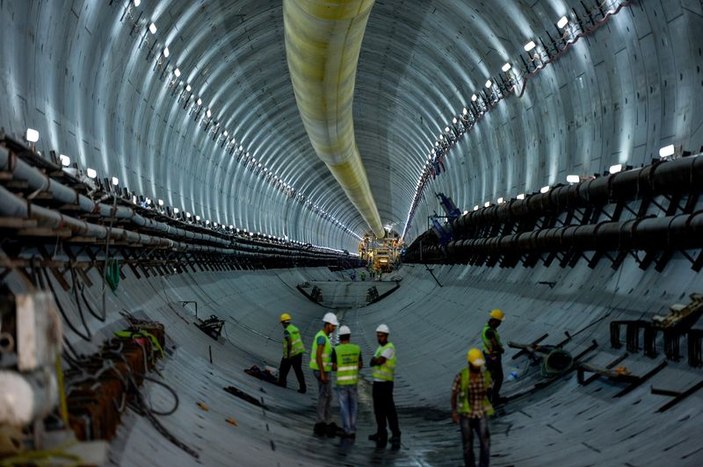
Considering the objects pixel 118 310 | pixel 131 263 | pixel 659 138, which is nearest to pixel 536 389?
pixel 659 138

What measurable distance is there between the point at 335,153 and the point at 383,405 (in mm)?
24335

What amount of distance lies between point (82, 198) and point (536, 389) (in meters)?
6.92

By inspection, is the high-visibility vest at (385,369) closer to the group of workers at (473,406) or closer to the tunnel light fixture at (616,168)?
the group of workers at (473,406)

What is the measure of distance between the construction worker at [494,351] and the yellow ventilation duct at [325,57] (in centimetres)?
617

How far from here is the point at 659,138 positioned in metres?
15.6

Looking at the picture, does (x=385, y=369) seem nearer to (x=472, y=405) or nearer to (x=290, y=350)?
(x=472, y=405)

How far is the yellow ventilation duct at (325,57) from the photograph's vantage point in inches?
663

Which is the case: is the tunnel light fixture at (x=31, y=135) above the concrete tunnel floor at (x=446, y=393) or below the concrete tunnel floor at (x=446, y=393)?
above

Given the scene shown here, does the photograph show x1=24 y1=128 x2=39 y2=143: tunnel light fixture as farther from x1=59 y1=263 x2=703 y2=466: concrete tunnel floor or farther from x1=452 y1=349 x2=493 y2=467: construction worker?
x1=452 y1=349 x2=493 y2=467: construction worker

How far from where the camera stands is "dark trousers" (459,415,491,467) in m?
9.53

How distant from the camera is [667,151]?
1476 centimetres

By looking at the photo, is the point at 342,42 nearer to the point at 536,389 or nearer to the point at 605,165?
the point at 605,165

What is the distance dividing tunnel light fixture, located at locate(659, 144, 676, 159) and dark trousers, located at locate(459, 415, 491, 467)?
6.95 metres

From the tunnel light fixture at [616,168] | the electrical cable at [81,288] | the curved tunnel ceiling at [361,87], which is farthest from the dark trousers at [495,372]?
the electrical cable at [81,288]
